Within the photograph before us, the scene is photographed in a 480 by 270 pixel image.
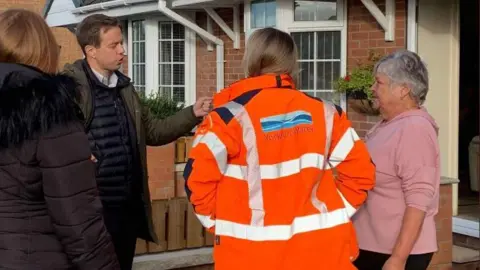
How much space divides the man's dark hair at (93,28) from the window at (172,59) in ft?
23.4

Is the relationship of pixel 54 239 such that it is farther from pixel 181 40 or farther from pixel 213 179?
pixel 181 40

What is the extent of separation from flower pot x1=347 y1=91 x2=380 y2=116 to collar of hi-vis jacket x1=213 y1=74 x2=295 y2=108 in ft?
14.5

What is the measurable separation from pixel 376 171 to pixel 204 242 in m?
2.24

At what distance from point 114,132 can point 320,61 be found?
4.69 metres

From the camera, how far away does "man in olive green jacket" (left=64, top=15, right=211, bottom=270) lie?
3.61 metres

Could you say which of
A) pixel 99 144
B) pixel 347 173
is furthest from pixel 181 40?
pixel 347 173

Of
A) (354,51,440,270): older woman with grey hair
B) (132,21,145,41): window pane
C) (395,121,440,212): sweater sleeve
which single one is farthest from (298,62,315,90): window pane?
(395,121,440,212): sweater sleeve

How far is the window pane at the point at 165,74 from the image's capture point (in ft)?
36.7

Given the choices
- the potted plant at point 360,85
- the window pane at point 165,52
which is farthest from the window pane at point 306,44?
the window pane at point 165,52

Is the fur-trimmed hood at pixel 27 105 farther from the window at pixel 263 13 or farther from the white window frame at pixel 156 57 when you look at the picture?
the white window frame at pixel 156 57

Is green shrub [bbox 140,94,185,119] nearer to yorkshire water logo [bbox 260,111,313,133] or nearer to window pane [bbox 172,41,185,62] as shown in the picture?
window pane [bbox 172,41,185,62]

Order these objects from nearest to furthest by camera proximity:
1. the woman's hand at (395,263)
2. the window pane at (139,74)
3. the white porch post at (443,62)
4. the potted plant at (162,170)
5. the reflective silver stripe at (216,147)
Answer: the reflective silver stripe at (216,147), the woman's hand at (395,263), the white porch post at (443,62), the potted plant at (162,170), the window pane at (139,74)

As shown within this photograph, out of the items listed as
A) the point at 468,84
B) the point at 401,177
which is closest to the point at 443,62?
the point at 468,84

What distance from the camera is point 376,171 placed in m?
3.29
